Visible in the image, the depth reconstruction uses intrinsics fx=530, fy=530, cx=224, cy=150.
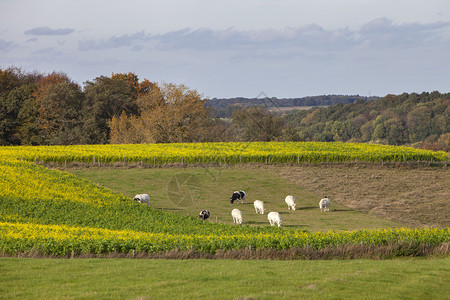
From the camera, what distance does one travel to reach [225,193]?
174ft

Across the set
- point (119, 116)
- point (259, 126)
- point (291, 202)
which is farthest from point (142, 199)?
point (259, 126)

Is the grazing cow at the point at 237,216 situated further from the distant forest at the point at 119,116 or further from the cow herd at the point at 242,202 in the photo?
the distant forest at the point at 119,116

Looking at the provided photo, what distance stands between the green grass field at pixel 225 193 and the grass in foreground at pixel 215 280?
17.6 metres

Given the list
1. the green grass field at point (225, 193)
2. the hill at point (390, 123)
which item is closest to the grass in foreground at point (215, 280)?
the green grass field at point (225, 193)

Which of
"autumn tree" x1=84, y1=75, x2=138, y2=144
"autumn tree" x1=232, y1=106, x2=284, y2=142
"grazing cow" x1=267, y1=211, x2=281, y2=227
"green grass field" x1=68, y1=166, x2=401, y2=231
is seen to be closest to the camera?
"grazing cow" x1=267, y1=211, x2=281, y2=227

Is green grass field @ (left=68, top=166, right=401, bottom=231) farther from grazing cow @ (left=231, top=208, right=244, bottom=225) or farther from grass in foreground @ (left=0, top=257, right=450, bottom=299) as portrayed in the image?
grass in foreground @ (left=0, top=257, right=450, bottom=299)

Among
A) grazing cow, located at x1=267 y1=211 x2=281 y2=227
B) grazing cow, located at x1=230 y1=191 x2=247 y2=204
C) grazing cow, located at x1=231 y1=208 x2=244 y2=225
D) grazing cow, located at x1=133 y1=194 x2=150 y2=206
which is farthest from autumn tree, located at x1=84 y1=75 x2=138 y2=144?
grazing cow, located at x1=267 y1=211 x2=281 y2=227

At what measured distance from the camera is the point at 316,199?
5119 cm

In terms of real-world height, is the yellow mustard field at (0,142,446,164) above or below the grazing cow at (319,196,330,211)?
above

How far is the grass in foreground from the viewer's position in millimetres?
16125

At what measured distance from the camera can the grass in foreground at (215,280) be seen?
16.1 meters

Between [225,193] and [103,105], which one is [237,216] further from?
[103,105]

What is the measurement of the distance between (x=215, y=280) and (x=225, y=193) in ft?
115

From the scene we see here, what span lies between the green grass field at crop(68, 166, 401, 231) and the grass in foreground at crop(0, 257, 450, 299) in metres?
17.6
